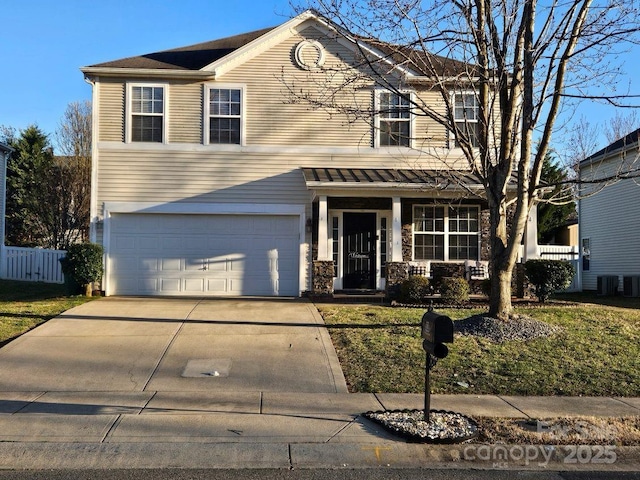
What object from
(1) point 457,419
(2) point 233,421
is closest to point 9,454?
(2) point 233,421

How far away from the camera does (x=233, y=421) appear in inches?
249

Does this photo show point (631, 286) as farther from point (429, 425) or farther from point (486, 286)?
point (429, 425)

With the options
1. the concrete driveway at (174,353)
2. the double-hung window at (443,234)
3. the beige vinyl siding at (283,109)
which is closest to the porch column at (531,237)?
the double-hung window at (443,234)

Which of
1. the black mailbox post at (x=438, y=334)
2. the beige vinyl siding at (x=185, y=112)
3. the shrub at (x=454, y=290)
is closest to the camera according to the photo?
the black mailbox post at (x=438, y=334)

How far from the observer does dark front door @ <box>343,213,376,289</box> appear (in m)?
16.4

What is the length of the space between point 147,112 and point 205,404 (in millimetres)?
10873

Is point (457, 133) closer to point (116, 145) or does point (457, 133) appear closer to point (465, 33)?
point (465, 33)

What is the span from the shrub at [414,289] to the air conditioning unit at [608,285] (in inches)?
372

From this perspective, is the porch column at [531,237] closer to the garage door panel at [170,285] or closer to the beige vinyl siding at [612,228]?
the beige vinyl siding at [612,228]

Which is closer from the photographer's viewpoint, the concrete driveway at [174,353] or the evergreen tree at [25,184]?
the concrete driveway at [174,353]

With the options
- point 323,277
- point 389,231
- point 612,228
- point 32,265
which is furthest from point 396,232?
point 32,265

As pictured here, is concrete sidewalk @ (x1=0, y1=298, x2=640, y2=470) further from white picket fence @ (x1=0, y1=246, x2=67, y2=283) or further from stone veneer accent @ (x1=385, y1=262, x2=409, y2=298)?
white picket fence @ (x1=0, y1=246, x2=67, y2=283)

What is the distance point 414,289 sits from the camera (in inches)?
530

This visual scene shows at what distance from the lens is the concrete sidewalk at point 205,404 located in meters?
5.46
